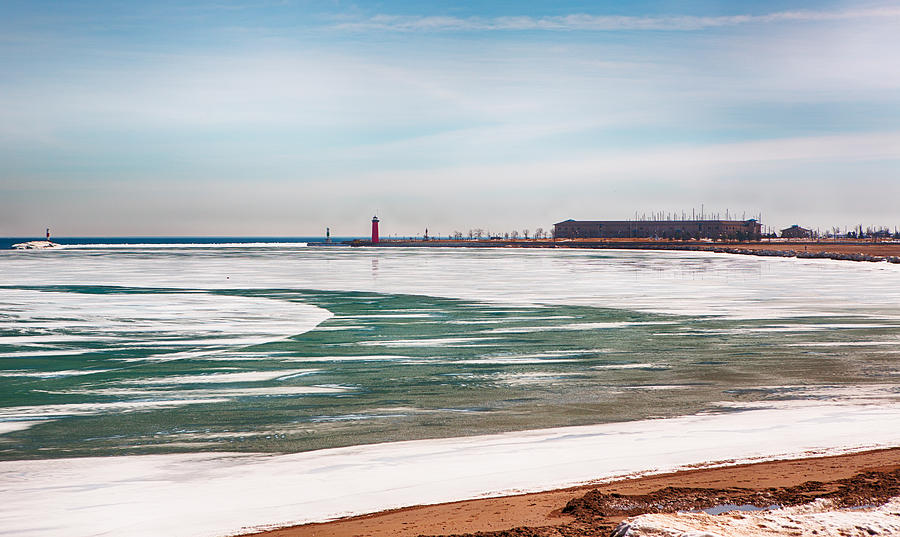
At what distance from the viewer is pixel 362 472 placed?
7.84 metres

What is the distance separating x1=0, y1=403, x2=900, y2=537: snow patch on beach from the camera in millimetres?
6633

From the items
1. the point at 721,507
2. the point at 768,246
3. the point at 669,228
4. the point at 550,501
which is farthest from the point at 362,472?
the point at 669,228

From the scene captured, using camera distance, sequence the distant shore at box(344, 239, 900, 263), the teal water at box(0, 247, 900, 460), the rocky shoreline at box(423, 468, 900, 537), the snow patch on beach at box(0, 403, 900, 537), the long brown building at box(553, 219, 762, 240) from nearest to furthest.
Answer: the rocky shoreline at box(423, 468, 900, 537)
the snow patch on beach at box(0, 403, 900, 537)
the teal water at box(0, 247, 900, 460)
the distant shore at box(344, 239, 900, 263)
the long brown building at box(553, 219, 762, 240)

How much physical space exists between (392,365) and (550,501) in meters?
7.90

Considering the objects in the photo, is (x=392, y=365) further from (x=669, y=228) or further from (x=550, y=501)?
(x=669, y=228)

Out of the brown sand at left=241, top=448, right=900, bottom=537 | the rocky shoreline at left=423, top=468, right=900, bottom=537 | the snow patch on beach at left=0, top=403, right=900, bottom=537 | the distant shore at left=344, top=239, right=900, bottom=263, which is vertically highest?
the distant shore at left=344, top=239, right=900, bottom=263

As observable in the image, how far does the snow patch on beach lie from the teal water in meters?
0.57

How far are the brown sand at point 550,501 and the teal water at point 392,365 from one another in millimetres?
2558

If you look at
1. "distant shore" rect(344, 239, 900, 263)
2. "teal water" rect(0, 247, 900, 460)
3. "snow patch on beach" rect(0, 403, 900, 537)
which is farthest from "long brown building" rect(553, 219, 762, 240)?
"snow patch on beach" rect(0, 403, 900, 537)

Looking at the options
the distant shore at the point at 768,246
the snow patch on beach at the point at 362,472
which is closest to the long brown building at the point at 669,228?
the distant shore at the point at 768,246

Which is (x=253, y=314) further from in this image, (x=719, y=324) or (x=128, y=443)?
(x=128, y=443)

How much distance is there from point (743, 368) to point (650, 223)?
18532 cm

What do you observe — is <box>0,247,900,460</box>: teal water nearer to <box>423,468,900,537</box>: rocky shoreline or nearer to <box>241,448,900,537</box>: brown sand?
<box>241,448,900,537</box>: brown sand

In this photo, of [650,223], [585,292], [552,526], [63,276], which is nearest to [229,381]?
[552,526]
